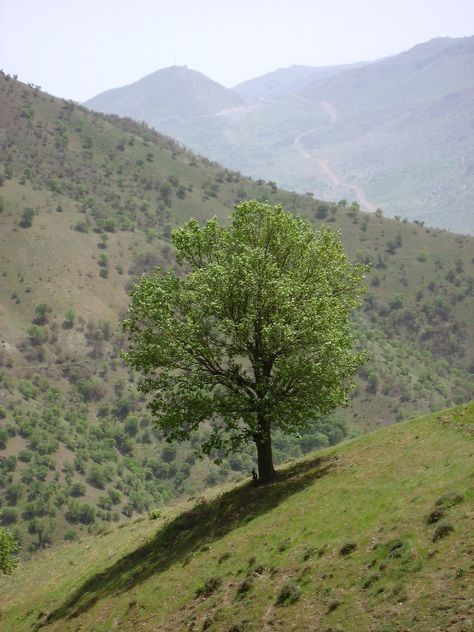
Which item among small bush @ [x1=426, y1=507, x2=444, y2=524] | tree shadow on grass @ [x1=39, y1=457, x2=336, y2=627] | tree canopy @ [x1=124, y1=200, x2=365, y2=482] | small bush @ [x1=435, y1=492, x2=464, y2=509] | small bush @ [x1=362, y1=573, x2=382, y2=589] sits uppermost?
tree canopy @ [x1=124, y1=200, x2=365, y2=482]

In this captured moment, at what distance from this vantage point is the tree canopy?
3759 cm

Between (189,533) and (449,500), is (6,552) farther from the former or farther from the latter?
(449,500)

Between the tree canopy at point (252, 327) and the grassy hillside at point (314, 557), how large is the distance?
4.66 m

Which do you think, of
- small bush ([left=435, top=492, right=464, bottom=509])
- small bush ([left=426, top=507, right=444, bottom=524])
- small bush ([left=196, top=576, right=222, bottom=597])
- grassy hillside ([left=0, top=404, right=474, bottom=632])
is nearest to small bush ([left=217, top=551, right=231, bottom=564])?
grassy hillside ([left=0, top=404, right=474, bottom=632])

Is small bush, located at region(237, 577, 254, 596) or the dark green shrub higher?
the dark green shrub

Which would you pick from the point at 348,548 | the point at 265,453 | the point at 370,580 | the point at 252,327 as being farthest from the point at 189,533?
the point at 370,580

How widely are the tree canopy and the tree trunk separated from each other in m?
0.06

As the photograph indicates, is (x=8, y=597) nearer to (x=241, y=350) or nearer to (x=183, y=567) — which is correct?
(x=183, y=567)

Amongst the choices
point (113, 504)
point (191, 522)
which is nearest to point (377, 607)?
point (191, 522)

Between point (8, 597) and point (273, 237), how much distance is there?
1217 inches

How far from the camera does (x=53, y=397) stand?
175m

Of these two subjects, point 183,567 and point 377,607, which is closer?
point 377,607

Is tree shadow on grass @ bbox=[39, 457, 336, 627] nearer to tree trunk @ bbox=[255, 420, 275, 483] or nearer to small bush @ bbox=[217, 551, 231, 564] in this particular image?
tree trunk @ bbox=[255, 420, 275, 483]

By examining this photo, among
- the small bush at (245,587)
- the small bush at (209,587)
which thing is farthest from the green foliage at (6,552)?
the small bush at (245,587)
